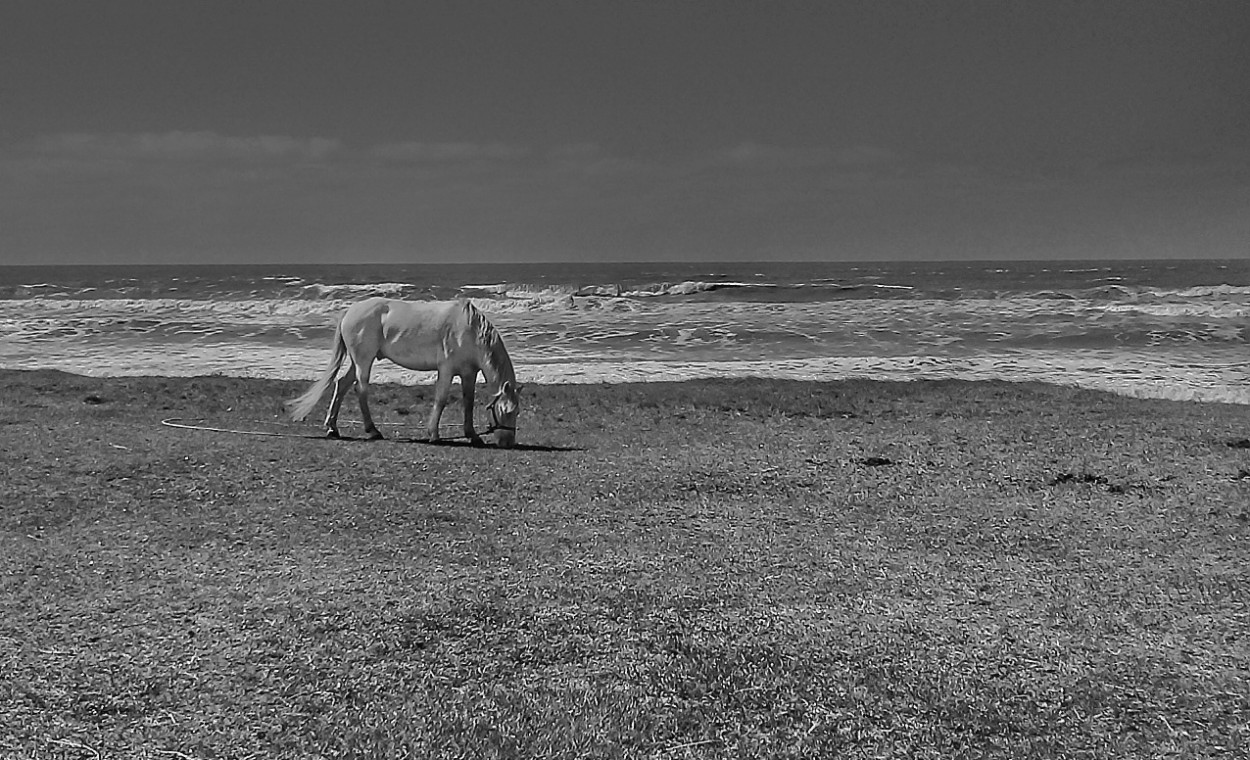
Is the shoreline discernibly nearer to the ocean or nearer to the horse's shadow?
the ocean

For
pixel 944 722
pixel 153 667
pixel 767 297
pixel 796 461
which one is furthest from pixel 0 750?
pixel 767 297

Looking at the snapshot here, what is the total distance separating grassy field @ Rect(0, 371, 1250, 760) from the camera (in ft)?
8.92

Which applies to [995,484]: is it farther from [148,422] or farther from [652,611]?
[148,422]

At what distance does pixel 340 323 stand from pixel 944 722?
556cm

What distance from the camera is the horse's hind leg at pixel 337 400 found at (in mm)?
7148

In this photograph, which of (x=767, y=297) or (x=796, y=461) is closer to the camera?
(x=796, y=461)

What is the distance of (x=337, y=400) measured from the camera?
23.6ft

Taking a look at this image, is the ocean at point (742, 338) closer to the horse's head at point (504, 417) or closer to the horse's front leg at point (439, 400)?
the horse's front leg at point (439, 400)

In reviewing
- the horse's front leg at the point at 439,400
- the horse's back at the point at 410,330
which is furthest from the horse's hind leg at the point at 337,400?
the horse's front leg at the point at 439,400

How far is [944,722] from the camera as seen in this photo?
2.78 m

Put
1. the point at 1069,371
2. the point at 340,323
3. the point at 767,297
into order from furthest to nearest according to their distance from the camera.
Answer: the point at 767,297, the point at 1069,371, the point at 340,323

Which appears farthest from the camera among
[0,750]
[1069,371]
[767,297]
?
[767,297]

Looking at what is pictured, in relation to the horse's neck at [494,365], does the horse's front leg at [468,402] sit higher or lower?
lower

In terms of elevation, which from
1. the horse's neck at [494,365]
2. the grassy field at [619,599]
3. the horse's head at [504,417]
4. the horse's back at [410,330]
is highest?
the horse's back at [410,330]
